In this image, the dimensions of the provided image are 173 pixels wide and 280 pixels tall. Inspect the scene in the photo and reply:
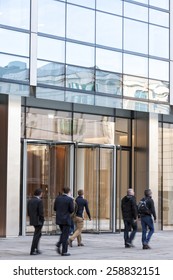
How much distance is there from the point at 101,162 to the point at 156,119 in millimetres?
3842

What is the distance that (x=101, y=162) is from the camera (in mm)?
26547

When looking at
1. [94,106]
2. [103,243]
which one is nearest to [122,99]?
[94,106]

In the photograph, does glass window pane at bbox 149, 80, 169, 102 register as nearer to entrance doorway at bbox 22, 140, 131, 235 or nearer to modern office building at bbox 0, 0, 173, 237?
modern office building at bbox 0, 0, 173, 237

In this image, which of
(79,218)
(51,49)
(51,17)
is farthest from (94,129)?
(79,218)

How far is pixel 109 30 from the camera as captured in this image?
27266mm

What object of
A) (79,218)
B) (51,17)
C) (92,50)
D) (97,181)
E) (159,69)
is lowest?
(79,218)

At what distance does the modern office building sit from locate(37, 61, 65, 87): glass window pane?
0.12ft

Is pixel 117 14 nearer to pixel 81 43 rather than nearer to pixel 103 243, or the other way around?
pixel 81 43

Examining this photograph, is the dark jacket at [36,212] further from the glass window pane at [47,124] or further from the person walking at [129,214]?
the glass window pane at [47,124]

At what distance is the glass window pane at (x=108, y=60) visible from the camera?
26.7 meters

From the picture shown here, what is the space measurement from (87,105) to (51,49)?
311 centimetres

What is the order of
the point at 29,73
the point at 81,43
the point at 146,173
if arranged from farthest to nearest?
the point at 146,173
the point at 81,43
the point at 29,73

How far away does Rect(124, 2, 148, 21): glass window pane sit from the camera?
28000 mm

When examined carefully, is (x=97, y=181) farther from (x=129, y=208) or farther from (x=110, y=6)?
(x=110, y=6)
